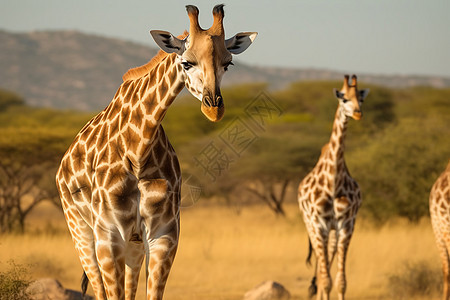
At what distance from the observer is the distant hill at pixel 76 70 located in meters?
96.2

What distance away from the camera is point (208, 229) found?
55.8 feet

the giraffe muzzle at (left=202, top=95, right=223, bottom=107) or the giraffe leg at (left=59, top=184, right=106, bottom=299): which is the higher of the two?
the giraffe muzzle at (left=202, top=95, right=223, bottom=107)

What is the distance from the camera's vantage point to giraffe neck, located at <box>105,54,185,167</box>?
4.30 m

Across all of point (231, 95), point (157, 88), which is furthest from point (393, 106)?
point (157, 88)

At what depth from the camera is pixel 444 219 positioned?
880cm

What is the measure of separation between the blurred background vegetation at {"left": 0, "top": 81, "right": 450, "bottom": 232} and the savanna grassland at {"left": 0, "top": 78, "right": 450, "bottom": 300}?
4 centimetres

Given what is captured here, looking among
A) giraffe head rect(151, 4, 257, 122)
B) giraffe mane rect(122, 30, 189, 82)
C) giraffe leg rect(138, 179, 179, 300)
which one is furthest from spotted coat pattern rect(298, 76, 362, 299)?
giraffe head rect(151, 4, 257, 122)

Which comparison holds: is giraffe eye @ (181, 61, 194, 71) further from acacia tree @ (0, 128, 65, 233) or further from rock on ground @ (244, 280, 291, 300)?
acacia tree @ (0, 128, 65, 233)

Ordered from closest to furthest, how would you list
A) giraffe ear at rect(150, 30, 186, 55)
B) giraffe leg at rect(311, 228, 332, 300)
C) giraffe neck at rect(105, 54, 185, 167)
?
giraffe ear at rect(150, 30, 186, 55) < giraffe neck at rect(105, 54, 185, 167) < giraffe leg at rect(311, 228, 332, 300)

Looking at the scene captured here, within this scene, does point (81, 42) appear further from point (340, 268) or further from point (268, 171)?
point (340, 268)

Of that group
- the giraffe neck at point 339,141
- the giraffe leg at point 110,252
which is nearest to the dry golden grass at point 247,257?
the giraffe neck at point 339,141

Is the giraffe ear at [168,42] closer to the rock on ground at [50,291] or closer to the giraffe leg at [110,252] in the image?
the giraffe leg at [110,252]

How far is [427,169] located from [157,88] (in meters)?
13.6

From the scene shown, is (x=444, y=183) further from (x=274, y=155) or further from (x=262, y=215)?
(x=274, y=155)
